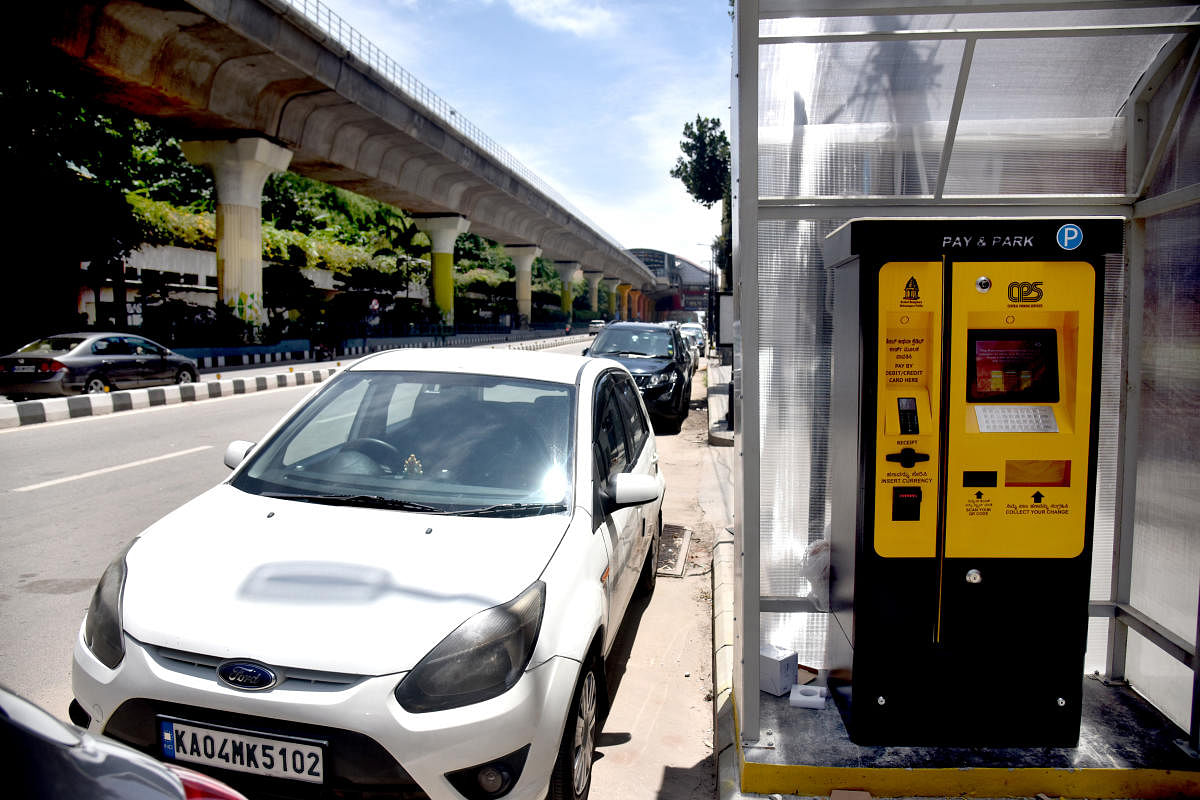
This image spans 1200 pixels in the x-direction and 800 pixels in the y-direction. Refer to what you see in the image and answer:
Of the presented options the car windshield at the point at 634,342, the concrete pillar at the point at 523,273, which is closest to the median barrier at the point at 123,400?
the car windshield at the point at 634,342

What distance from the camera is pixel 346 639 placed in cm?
227

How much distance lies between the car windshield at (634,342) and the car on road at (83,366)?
29.4 feet

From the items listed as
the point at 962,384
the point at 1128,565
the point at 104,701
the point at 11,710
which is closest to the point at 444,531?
the point at 104,701

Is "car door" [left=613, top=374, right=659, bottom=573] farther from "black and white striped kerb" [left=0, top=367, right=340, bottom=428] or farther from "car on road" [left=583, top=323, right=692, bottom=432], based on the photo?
"car on road" [left=583, top=323, right=692, bottom=432]

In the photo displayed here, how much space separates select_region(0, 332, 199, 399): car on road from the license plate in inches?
558

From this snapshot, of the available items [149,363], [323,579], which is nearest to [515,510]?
[323,579]

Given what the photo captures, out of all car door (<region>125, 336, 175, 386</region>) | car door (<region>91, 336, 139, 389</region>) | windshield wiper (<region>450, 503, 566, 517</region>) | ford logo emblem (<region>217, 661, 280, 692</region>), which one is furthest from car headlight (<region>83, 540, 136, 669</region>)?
car door (<region>125, 336, 175, 386</region>)

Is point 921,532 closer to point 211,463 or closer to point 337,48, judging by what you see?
point 211,463

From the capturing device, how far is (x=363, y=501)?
120 inches

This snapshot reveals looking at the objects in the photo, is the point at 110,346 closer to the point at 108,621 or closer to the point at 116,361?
the point at 116,361

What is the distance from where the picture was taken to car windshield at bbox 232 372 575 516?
10.2 ft

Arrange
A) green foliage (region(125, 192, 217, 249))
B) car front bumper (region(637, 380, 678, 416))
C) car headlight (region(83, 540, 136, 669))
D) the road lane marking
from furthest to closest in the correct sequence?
1. green foliage (region(125, 192, 217, 249))
2. car front bumper (region(637, 380, 678, 416))
3. the road lane marking
4. car headlight (region(83, 540, 136, 669))

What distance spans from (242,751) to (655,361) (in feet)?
35.5

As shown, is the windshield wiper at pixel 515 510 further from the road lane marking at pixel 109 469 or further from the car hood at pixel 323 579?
the road lane marking at pixel 109 469
